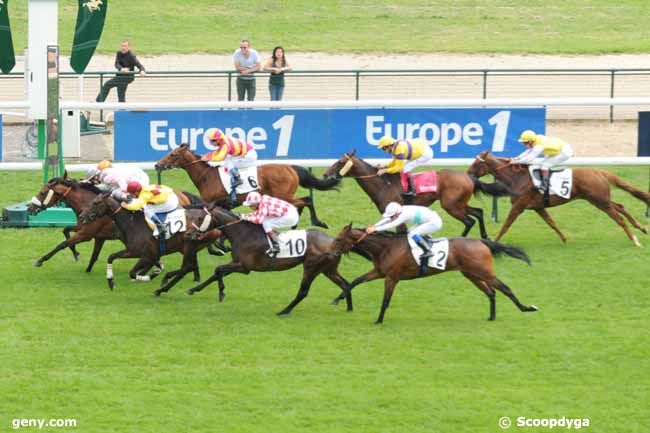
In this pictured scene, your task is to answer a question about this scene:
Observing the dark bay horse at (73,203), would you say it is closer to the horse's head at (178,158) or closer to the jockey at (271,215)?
the horse's head at (178,158)

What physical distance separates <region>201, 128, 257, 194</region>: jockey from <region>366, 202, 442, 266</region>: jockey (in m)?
3.19

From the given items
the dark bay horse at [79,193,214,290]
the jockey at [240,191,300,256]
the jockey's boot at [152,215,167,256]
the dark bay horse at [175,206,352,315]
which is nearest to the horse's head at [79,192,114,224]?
the dark bay horse at [79,193,214,290]

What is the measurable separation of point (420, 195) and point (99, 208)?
3.71 meters

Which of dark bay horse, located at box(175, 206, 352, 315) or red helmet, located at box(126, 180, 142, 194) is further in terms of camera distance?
red helmet, located at box(126, 180, 142, 194)

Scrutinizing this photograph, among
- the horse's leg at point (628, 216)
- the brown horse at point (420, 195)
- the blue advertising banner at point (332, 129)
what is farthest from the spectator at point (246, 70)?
the horse's leg at point (628, 216)

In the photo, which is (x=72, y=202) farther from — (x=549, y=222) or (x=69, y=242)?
(x=549, y=222)

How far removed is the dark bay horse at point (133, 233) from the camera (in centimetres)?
1548

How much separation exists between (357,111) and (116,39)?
13.5 meters

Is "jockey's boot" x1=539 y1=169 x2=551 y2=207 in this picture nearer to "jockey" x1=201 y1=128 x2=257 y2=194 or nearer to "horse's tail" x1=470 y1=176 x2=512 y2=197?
"horse's tail" x1=470 y1=176 x2=512 y2=197

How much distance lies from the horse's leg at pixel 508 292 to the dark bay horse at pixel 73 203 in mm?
4210

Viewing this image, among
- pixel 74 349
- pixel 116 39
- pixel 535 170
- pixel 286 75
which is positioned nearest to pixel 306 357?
pixel 74 349

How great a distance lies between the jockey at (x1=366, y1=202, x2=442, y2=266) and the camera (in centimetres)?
1428

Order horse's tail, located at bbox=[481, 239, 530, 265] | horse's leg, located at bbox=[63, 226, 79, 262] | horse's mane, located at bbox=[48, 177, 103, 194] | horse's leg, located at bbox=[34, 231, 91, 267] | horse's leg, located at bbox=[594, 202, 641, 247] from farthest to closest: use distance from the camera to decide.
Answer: horse's leg, located at bbox=[594, 202, 641, 247] → horse's mane, located at bbox=[48, 177, 103, 194] → horse's leg, located at bbox=[63, 226, 79, 262] → horse's leg, located at bbox=[34, 231, 91, 267] → horse's tail, located at bbox=[481, 239, 530, 265]
